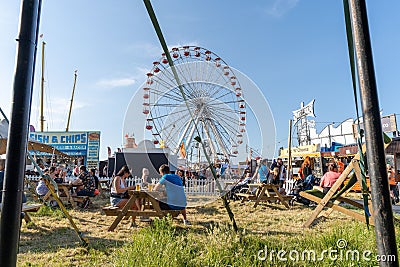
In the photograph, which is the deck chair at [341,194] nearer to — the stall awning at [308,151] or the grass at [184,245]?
the grass at [184,245]

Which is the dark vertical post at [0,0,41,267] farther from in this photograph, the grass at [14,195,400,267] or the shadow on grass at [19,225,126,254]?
the shadow on grass at [19,225,126,254]

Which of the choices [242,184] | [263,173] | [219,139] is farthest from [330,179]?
[219,139]

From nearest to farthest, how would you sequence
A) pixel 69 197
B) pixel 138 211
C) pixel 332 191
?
pixel 332 191 → pixel 138 211 → pixel 69 197

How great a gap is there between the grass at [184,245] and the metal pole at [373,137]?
116 cm

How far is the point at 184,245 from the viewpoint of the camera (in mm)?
2854

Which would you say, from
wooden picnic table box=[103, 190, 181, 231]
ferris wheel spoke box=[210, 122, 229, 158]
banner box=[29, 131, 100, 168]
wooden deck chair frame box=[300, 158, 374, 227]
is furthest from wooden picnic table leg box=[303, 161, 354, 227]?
banner box=[29, 131, 100, 168]

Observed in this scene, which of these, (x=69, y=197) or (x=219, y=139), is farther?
(x=219, y=139)

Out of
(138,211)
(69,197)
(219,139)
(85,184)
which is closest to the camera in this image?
(138,211)

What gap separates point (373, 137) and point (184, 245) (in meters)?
2.09

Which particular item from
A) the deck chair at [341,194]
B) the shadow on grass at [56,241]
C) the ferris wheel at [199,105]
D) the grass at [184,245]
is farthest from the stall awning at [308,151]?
the shadow on grass at [56,241]

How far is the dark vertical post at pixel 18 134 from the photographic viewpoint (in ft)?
4.23

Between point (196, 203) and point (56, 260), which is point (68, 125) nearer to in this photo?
point (196, 203)

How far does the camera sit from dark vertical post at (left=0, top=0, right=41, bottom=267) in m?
1.29

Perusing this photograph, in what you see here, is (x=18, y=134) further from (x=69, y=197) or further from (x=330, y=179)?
(x=330, y=179)
